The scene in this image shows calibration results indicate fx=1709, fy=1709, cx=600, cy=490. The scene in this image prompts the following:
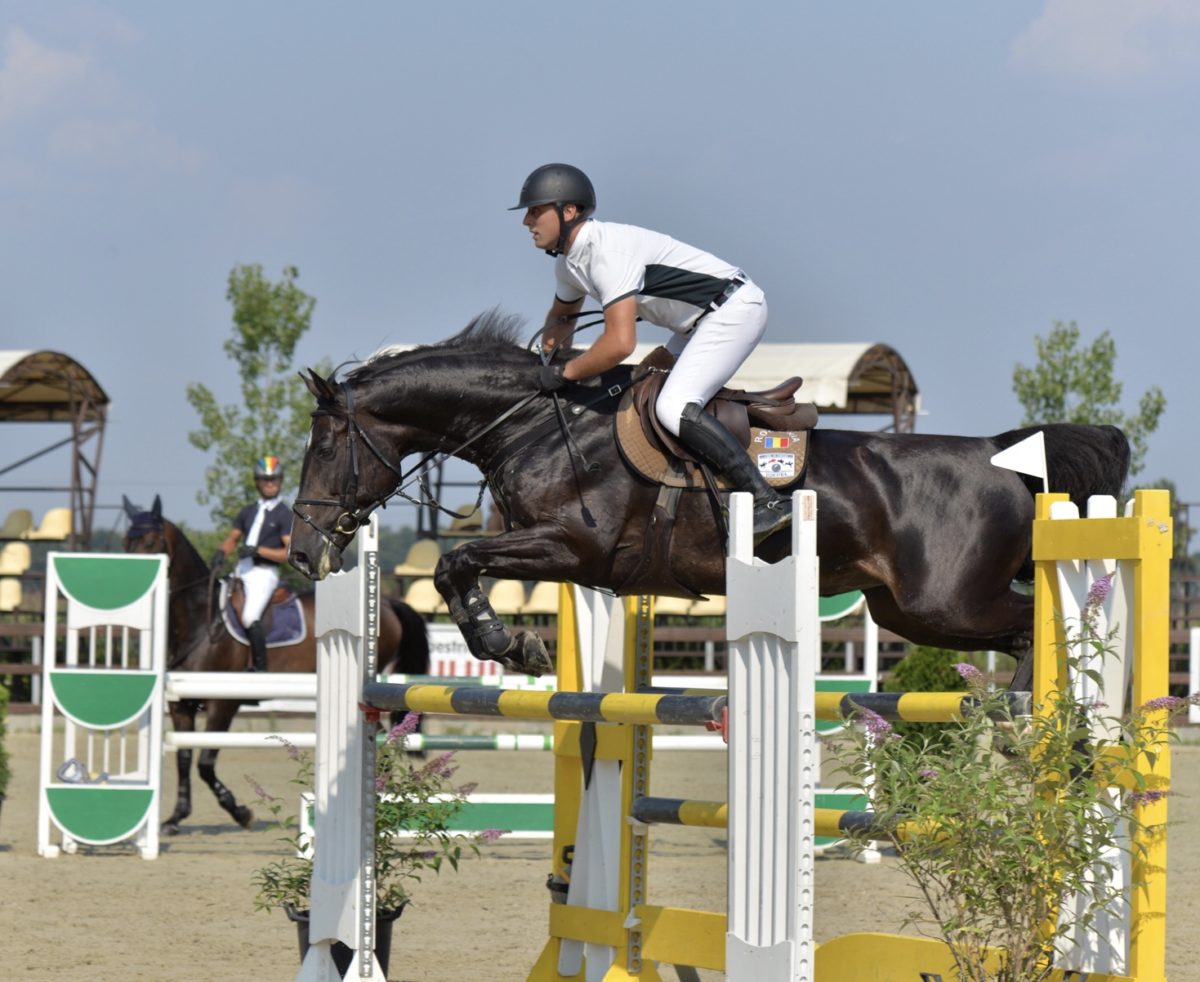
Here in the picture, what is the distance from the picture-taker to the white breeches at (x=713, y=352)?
4223 mm

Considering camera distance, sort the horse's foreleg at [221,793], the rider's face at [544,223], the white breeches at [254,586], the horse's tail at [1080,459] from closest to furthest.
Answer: the rider's face at [544,223] < the horse's tail at [1080,459] < the horse's foreleg at [221,793] < the white breeches at [254,586]

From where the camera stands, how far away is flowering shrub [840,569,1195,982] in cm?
274

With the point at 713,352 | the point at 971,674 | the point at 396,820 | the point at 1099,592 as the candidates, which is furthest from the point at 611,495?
the point at 1099,592

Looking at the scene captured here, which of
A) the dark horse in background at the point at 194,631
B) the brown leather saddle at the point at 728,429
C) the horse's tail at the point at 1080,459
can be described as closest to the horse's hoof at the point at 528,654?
the brown leather saddle at the point at 728,429

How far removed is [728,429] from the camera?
4.31m

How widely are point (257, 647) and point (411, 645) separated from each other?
1203 millimetres

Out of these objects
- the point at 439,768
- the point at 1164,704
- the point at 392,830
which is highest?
the point at 1164,704

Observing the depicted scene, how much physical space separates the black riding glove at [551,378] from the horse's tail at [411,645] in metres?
5.94

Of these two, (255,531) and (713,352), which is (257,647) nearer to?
(255,531)

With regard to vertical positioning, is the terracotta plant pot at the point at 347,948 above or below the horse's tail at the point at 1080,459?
below

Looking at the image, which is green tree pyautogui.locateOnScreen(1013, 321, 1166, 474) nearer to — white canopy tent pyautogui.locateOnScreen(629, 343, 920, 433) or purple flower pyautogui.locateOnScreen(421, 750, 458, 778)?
white canopy tent pyautogui.locateOnScreen(629, 343, 920, 433)

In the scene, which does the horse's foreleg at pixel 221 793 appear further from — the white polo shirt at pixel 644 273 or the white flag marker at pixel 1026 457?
the white flag marker at pixel 1026 457

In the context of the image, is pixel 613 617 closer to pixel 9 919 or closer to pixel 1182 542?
pixel 9 919

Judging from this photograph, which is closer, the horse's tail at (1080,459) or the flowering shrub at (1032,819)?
the flowering shrub at (1032,819)
